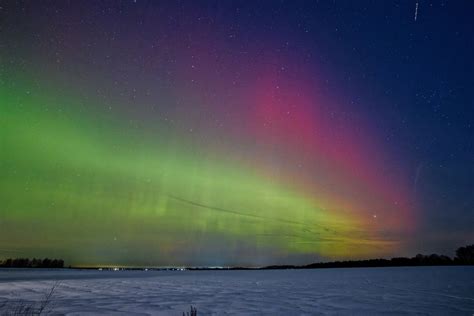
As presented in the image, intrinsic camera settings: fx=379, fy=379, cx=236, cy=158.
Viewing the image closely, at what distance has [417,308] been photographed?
57.4ft

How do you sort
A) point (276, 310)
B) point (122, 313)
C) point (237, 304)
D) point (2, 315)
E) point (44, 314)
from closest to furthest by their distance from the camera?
point (2, 315) → point (44, 314) → point (122, 313) → point (276, 310) → point (237, 304)

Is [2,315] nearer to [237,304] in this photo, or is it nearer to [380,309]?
[237,304]

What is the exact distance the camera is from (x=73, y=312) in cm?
1580

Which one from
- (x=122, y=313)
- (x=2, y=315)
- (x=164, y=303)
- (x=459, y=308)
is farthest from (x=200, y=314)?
(x=459, y=308)

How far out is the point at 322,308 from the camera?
1761 cm

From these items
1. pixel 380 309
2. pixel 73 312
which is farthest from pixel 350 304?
pixel 73 312

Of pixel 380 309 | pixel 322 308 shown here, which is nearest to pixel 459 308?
pixel 380 309

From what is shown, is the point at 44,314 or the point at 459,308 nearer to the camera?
the point at 44,314

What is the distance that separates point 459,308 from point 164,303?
1399cm

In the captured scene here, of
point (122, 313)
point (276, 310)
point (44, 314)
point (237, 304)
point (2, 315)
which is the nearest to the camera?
point (2, 315)

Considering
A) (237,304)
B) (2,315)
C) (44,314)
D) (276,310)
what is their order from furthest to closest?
(237,304) → (276,310) → (44,314) → (2,315)

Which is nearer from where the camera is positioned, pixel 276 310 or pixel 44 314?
pixel 44 314

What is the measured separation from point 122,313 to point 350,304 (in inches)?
438

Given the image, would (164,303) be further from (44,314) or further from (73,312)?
(44,314)
